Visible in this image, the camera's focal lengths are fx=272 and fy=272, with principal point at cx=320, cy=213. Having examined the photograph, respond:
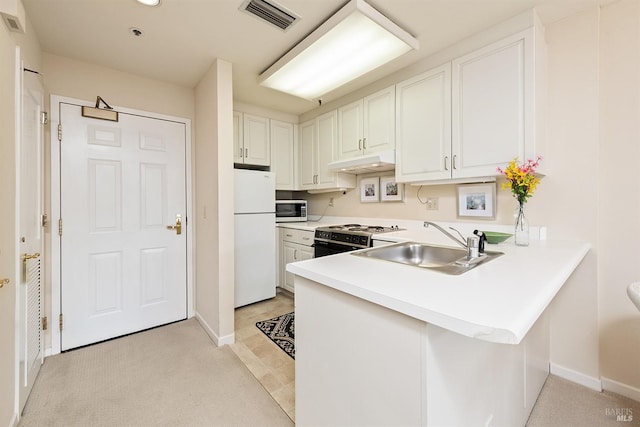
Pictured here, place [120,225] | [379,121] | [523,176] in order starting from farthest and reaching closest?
[379,121] → [120,225] → [523,176]

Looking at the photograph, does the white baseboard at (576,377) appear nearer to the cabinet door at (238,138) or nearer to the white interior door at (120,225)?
the white interior door at (120,225)

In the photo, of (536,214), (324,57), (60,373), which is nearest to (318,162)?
(324,57)

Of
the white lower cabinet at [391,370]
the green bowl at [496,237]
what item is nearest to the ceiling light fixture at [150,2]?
the white lower cabinet at [391,370]

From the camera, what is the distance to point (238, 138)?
3295 millimetres

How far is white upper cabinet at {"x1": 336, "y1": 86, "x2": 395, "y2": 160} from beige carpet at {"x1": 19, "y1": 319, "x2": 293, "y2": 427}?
7.36 ft

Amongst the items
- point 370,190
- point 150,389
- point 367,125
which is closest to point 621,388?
point 370,190

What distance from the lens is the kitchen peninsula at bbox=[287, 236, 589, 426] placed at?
767mm

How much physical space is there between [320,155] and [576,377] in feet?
9.80

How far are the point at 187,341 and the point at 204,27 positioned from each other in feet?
8.10

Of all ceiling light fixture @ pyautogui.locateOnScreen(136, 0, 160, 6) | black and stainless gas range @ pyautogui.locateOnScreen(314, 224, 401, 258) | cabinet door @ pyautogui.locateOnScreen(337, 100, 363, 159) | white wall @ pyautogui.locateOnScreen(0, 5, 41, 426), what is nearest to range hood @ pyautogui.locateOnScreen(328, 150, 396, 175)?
cabinet door @ pyautogui.locateOnScreen(337, 100, 363, 159)

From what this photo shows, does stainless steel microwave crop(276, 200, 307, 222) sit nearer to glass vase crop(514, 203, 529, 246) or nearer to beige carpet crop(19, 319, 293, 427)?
beige carpet crop(19, 319, 293, 427)

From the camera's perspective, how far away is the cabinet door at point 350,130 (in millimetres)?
2908

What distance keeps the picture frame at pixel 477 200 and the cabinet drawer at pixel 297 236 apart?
1.50 m

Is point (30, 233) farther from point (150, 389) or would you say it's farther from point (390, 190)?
point (390, 190)
